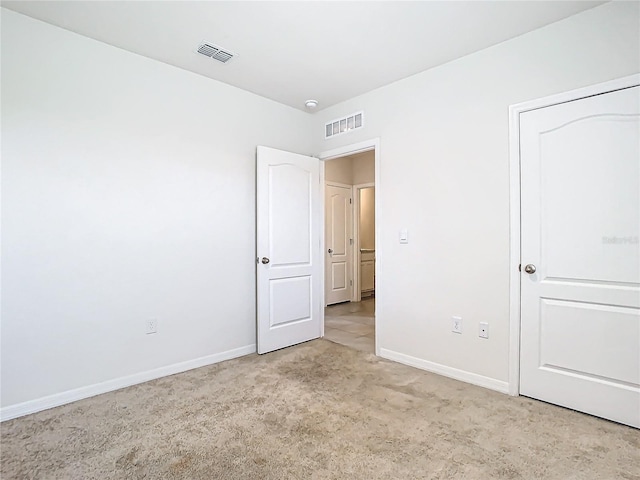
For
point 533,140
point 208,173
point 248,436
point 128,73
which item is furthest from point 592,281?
point 128,73

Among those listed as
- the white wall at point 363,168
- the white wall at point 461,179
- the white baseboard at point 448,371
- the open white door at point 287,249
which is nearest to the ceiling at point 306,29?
the white wall at point 461,179

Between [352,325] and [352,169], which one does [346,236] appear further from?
[352,325]

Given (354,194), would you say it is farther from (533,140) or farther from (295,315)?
(533,140)

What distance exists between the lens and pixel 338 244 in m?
6.22

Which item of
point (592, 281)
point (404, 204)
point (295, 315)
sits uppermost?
point (404, 204)

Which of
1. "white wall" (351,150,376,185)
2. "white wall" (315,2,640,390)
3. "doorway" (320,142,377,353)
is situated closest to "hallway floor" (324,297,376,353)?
"doorway" (320,142,377,353)

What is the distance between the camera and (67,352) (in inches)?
98.1

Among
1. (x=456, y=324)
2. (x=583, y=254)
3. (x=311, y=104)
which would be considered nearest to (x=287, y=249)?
(x=311, y=104)

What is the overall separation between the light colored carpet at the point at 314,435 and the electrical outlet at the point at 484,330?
41cm

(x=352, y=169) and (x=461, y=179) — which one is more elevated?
(x=352, y=169)

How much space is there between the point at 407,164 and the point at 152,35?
227cm

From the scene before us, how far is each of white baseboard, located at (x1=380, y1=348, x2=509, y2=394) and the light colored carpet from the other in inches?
3.2

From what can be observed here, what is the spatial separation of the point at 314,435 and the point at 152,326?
1661 mm

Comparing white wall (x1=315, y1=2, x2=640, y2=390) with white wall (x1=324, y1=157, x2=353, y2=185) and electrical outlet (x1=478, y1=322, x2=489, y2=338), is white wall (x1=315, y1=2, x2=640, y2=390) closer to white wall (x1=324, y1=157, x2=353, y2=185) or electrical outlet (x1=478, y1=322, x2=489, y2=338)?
electrical outlet (x1=478, y1=322, x2=489, y2=338)
